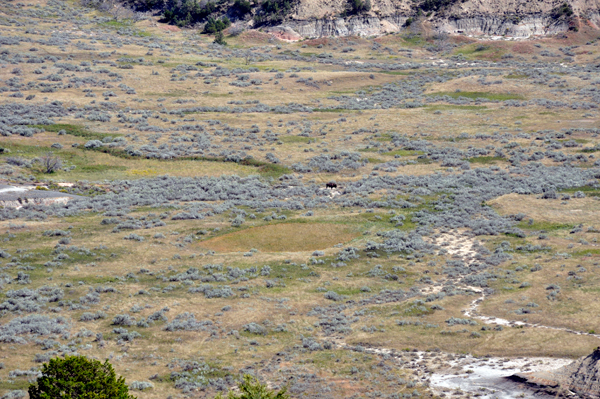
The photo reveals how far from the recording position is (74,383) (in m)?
23.2

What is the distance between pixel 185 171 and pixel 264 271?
29212 millimetres

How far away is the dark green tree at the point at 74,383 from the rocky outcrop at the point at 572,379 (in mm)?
17727

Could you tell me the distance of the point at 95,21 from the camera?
136250 millimetres

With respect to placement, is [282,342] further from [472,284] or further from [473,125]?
[473,125]

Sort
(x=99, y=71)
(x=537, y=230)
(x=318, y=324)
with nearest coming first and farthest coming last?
(x=318, y=324) → (x=537, y=230) → (x=99, y=71)

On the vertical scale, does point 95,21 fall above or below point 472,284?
above

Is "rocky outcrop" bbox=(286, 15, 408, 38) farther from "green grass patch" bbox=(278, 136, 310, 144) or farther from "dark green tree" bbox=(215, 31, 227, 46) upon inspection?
"green grass patch" bbox=(278, 136, 310, 144)

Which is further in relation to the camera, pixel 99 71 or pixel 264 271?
pixel 99 71

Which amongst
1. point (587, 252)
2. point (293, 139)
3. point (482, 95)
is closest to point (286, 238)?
point (587, 252)

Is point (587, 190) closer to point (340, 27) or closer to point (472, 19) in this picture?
point (472, 19)

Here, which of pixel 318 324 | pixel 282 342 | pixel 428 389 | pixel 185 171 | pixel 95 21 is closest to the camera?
pixel 428 389

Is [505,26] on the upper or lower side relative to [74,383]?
upper

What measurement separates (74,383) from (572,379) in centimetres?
2071

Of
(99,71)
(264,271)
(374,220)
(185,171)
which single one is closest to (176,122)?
(185,171)
